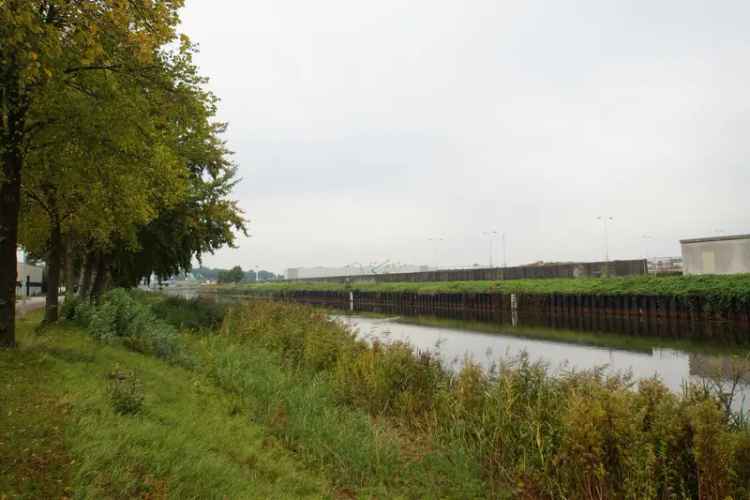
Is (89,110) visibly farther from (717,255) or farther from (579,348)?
(717,255)

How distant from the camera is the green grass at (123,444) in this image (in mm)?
3836

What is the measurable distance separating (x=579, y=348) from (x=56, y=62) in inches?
786

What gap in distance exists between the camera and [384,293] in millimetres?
60469

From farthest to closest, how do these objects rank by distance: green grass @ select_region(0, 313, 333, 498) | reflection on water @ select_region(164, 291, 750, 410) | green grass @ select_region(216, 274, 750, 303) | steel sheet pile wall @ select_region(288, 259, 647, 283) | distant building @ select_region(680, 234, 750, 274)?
steel sheet pile wall @ select_region(288, 259, 647, 283) → distant building @ select_region(680, 234, 750, 274) → green grass @ select_region(216, 274, 750, 303) → reflection on water @ select_region(164, 291, 750, 410) → green grass @ select_region(0, 313, 333, 498)

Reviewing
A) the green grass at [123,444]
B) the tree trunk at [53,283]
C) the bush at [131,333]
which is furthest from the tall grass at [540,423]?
the tree trunk at [53,283]

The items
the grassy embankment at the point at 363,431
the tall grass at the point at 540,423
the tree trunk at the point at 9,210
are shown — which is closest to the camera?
the grassy embankment at the point at 363,431

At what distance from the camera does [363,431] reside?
7.10 meters

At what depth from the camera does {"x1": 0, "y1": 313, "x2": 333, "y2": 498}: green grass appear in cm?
384

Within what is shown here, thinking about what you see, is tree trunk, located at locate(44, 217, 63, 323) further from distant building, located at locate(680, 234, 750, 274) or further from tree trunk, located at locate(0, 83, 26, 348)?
distant building, located at locate(680, 234, 750, 274)

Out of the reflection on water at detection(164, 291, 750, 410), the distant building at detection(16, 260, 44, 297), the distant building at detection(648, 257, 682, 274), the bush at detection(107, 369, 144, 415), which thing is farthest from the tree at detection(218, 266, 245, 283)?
the bush at detection(107, 369, 144, 415)

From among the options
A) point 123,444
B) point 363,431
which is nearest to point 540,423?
point 363,431

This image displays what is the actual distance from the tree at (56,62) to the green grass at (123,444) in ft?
7.24

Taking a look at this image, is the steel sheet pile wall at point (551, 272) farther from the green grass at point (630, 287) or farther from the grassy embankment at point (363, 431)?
the grassy embankment at point (363, 431)

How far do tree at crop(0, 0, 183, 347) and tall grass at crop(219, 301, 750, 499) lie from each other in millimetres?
4569
